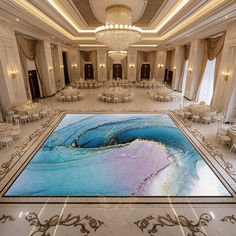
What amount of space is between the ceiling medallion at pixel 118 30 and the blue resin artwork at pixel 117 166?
141 inches

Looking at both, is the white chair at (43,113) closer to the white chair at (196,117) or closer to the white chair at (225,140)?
the white chair at (196,117)

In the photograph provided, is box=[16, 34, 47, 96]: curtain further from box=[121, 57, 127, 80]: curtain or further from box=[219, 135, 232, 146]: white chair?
box=[219, 135, 232, 146]: white chair

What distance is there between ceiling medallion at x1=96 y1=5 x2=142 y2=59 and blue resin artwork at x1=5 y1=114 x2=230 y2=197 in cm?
359

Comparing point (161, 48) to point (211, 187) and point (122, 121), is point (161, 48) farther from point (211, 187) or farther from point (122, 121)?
point (211, 187)

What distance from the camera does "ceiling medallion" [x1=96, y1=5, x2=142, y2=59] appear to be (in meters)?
6.19

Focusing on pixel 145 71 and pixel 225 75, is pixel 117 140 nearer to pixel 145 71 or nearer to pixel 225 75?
pixel 225 75

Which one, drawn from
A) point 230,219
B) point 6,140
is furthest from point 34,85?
point 230,219

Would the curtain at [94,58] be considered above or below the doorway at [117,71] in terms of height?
above

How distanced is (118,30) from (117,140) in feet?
13.2

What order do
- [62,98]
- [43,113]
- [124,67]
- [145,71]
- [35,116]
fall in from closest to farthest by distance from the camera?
1. [35,116]
2. [43,113]
3. [62,98]
4. [124,67]
5. [145,71]

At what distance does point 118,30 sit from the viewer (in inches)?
242

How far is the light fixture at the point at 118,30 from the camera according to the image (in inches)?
244

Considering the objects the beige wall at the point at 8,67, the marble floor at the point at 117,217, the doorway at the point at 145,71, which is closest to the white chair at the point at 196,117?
the marble floor at the point at 117,217

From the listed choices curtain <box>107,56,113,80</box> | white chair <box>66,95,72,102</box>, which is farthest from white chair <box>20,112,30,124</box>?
curtain <box>107,56,113,80</box>
